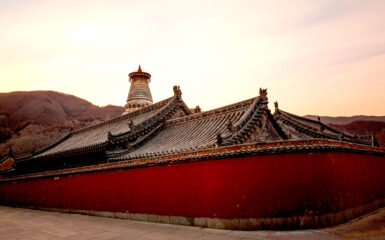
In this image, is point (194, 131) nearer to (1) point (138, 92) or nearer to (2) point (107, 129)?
(2) point (107, 129)

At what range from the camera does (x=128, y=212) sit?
9062mm

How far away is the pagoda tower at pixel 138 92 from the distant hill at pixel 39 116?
31.1 meters

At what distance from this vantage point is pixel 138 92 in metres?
22.3

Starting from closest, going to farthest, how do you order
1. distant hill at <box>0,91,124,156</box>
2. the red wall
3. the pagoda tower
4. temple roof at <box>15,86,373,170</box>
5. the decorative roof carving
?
the red wall, temple roof at <box>15,86,373,170</box>, the decorative roof carving, the pagoda tower, distant hill at <box>0,91,124,156</box>

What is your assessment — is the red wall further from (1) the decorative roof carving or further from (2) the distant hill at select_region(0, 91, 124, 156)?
(2) the distant hill at select_region(0, 91, 124, 156)

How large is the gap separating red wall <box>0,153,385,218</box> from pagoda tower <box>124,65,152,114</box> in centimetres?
1275

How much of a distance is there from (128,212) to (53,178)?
6665 mm

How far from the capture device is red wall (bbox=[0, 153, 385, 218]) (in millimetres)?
6043

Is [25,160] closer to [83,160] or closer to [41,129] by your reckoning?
[83,160]

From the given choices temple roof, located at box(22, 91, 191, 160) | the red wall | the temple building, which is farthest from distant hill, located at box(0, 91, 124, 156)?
the red wall

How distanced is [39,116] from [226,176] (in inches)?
2546

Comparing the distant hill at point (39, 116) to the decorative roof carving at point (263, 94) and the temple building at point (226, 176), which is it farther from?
the decorative roof carving at point (263, 94)

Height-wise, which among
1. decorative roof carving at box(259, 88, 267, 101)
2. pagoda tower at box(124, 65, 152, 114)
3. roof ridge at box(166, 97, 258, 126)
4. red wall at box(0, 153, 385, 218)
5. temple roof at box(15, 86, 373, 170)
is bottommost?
red wall at box(0, 153, 385, 218)

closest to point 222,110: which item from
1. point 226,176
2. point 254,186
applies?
point 226,176
